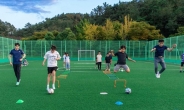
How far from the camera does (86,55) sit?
50.8 metres

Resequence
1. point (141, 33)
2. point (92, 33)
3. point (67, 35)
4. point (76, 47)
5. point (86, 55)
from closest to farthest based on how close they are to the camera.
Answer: point (86, 55) < point (76, 47) < point (141, 33) < point (67, 35) < point (92, 33)

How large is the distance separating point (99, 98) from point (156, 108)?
2.28m

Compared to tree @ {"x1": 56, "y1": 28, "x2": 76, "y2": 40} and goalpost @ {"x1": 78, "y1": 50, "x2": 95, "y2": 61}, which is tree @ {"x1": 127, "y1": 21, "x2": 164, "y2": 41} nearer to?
tree @ {"x1": 56, "y1": 28, "x2": 76, "y2": 40}

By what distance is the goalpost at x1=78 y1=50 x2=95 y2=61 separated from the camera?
5036cm

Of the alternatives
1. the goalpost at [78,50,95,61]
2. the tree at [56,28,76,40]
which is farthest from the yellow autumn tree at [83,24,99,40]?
the goalpost at [78,50,95,61]

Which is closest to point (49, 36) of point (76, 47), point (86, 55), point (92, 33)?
point (92, 33)

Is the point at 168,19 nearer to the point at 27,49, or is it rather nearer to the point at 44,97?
the point at 27,49

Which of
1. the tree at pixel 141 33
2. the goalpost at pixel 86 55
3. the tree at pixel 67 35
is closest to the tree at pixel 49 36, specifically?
the tree at pixel 67 35

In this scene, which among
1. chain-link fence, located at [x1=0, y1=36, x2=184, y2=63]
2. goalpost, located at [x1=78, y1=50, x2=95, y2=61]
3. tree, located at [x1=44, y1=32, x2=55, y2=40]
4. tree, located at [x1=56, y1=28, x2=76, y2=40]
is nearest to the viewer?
goalpost, located at [x1=78, y1=50, x2=95, y2=61]

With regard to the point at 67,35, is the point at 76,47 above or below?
below

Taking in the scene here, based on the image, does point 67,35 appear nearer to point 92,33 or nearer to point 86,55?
point 92,33

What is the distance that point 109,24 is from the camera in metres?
70.5

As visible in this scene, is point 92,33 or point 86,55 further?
point 92,33

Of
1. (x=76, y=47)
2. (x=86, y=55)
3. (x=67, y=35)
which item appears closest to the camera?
(x=86, y=55)
